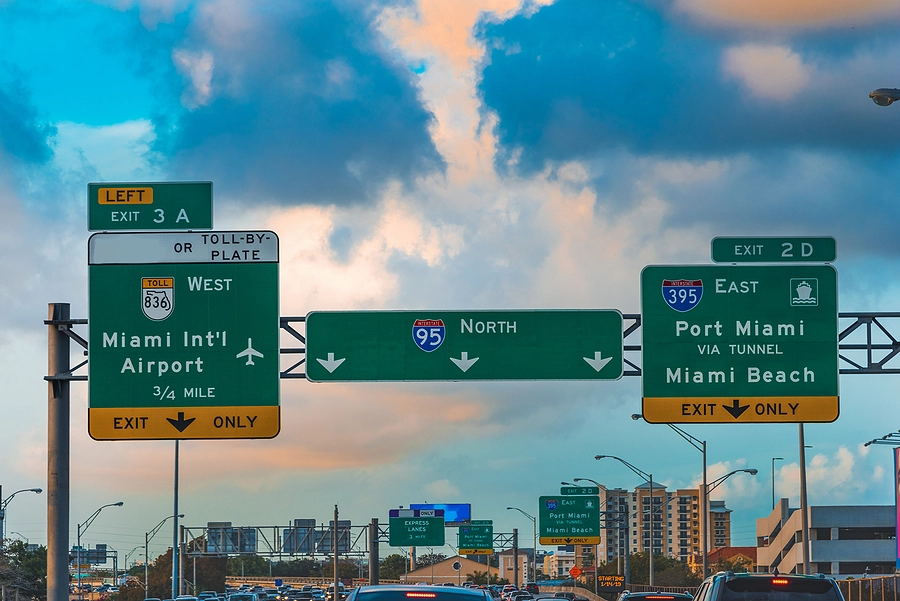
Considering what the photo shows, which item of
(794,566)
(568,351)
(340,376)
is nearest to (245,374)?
(340,376)

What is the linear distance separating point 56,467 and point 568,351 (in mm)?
8974

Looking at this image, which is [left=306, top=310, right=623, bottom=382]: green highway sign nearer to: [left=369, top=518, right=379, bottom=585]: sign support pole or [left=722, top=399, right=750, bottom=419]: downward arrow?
[left=722, top=399, right=750, bottom=419]: downward arrow

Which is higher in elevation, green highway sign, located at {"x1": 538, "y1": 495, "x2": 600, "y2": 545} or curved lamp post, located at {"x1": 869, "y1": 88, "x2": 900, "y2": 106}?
curved lamp post, located at {"x1": 869, "y1": 88, "x2": 900, "y2": 106}

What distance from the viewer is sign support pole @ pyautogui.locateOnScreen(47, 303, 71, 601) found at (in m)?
21.9

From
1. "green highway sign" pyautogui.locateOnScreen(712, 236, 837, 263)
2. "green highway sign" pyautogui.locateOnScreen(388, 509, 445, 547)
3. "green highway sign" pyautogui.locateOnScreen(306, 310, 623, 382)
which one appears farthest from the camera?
"green highway sign" pyautogui.locateOnScreen(388, 509, 445, 547)

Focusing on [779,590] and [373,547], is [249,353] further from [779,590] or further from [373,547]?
[373,547]

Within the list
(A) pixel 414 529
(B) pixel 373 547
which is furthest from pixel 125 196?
(B) pixel 373 547

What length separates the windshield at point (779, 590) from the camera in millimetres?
16500

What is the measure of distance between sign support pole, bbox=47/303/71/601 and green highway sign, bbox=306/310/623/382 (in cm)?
421

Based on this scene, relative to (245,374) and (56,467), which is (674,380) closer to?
(245,374)

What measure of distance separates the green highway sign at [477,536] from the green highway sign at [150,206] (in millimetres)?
84341

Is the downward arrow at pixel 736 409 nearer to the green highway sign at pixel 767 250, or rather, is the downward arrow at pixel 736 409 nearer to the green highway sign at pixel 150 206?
the green highway sign at pixel 767 250

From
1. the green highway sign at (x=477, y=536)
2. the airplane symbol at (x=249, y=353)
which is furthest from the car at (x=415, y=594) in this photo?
the green highway sign at (x=477, y=536)

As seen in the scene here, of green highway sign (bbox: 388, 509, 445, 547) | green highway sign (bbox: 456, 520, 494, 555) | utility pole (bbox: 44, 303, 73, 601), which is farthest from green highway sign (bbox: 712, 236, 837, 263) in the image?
green highway sign (bbox: 456, 520, 494, 555)
